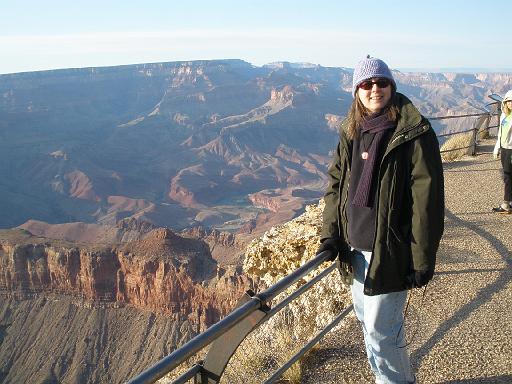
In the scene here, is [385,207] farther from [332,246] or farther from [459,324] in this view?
[459,324]

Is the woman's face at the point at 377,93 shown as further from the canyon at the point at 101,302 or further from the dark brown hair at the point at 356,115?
the canyon at the point at 101,302

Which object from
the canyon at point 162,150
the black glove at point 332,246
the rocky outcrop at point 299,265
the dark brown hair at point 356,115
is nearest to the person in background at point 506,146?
the rocky outcrop at point 299,265

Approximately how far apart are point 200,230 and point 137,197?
58686 millimetres

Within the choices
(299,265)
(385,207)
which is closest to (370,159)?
(385,207)

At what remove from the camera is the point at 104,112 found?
586 ft

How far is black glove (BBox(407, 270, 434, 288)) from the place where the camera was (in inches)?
95.0

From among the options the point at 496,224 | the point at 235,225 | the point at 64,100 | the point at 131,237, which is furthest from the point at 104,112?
the point at 496,224

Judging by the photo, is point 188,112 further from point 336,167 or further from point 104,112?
point 336,167

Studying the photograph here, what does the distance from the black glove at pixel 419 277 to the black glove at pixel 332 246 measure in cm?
49

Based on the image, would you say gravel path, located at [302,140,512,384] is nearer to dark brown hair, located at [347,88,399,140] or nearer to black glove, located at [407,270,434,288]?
black glove, located at [407,270,434,288]

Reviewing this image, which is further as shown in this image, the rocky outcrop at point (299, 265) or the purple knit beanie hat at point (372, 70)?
the rocky outcrop at point (299, 265)

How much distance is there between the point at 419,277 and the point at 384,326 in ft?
1.40

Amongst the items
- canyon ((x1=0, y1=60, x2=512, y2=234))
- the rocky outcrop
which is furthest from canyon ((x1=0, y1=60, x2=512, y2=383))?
canyon ((x1=0, y1=60, x2=512, y2=234))

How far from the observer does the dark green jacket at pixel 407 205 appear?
231cm
